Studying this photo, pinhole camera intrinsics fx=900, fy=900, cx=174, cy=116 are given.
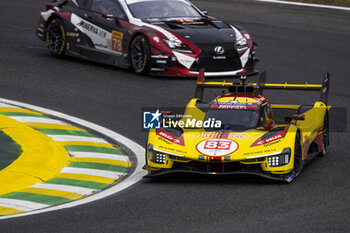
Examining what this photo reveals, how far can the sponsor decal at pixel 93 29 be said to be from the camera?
1972cm

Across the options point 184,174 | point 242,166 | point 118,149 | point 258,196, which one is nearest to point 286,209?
point 258,196

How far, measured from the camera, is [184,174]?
12562 mm

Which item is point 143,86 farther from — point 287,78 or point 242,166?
point 242,166

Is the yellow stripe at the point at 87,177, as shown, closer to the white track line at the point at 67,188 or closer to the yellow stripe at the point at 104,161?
the white track line at the point at 67,188

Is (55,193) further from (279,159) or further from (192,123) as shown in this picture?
(279,159)

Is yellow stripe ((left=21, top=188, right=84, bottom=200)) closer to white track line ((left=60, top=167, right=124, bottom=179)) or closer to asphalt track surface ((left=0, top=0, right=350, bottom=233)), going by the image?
asphalt track surface ((left=0, top=0, right=350, bottom=233))

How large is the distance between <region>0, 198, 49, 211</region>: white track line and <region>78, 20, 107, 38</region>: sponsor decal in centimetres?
885

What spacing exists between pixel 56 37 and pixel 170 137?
9080 millimetres

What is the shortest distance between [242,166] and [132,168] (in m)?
1.90

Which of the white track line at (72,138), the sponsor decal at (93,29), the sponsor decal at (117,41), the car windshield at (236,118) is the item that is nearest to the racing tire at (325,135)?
the car windshield at (236,118)

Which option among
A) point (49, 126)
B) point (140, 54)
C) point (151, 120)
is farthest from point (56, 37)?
point (151, 120)

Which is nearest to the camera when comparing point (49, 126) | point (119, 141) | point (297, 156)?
point (297, 156)

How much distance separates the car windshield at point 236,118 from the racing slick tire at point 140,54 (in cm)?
605

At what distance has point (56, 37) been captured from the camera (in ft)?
68.3
